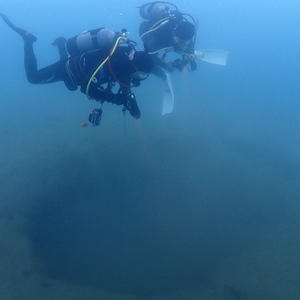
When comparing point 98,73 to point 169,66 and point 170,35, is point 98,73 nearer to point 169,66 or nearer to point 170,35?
point 170,35

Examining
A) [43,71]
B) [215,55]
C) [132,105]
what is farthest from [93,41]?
[215,55]

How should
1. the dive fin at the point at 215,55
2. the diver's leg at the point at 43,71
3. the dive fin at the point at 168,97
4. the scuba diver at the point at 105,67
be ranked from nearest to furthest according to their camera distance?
the scuba diver at the point at 105,67 → the diver's leg at the point at 43,71 → the dive fin at the point at 168,97 → the dive fin at the point at 215,55

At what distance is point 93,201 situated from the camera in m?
6.44

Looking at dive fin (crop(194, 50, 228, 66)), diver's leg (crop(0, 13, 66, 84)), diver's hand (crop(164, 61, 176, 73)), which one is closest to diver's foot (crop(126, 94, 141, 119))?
diver's leg (crop(0, 13, 66, 84))

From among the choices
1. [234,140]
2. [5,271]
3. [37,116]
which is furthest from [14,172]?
[234,140]

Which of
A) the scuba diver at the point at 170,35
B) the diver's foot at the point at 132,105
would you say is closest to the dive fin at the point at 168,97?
the scuba diver at the point at 170,35

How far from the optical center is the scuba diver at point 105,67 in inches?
159

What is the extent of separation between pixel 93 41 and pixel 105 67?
0.88 m

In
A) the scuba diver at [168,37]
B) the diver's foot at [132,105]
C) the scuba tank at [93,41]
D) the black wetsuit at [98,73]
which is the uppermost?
the scuba diver at [168,37]

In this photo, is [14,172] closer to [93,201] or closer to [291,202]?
[93,201]

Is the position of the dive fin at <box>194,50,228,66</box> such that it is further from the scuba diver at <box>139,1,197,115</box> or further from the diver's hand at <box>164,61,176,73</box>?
the diver's hand at <box>164,61,176,73</box>

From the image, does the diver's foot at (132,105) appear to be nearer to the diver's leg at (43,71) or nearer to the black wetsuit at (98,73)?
the black wetsuit at (98,73)

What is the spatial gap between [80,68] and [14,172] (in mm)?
4844

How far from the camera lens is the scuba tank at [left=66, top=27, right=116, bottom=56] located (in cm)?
448
